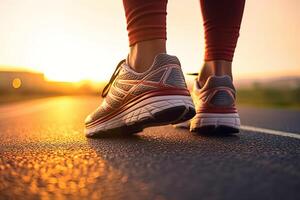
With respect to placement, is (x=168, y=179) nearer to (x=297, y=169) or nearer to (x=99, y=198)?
(x=99, y=198)

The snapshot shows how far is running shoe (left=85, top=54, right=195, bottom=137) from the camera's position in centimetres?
180

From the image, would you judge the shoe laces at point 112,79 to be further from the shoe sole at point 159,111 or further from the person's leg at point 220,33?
the person's leg at point 220,33

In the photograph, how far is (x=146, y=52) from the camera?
1939 millimetres

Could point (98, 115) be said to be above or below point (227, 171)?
above

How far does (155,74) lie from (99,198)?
0.97 m

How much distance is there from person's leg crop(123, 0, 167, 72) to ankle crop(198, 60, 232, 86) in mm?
512

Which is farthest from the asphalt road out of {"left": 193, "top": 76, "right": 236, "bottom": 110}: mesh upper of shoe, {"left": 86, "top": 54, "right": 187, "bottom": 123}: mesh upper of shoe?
{"left": 193, "top": 76, "right": 236, "bottom": 110}: mesh upper of shoe

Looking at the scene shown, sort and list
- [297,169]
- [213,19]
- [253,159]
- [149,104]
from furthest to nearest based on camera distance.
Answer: [213,19] < [149,104] < [253,159] < [297,169]

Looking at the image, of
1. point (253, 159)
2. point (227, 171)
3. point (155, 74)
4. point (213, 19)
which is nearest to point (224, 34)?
point (213, 19)

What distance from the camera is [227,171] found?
4.01 ft

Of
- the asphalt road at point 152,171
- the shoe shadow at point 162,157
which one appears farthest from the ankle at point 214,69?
the asphalt road at point 152,171

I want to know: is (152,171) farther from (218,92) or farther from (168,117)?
(218,92)

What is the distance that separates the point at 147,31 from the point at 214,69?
592mm

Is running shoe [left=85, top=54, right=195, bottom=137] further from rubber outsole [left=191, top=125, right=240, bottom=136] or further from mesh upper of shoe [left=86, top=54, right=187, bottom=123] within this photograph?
rubber outsole [left=191, top=125, right=240, bottom=136]
